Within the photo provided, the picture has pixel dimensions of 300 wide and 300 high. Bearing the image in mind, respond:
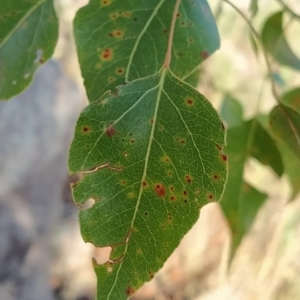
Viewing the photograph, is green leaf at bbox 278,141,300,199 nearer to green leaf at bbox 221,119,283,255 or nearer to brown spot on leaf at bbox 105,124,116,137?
green leaf at bbox 221,119,283,255

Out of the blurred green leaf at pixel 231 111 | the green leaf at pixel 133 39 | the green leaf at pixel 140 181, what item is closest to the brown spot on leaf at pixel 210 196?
the green leaf at pixel 140 181

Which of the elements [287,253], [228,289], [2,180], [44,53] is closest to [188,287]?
[228,289]

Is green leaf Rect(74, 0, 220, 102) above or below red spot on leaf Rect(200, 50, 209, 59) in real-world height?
above

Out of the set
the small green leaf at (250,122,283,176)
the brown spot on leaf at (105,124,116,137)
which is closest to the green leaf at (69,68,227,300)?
the brown spot on leaf at (105,124,116,137)

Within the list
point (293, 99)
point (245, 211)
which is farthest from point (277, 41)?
point (245, 211)

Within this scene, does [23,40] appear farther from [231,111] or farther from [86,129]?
[231,111]

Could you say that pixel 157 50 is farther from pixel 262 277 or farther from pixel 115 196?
pixel 262 277
